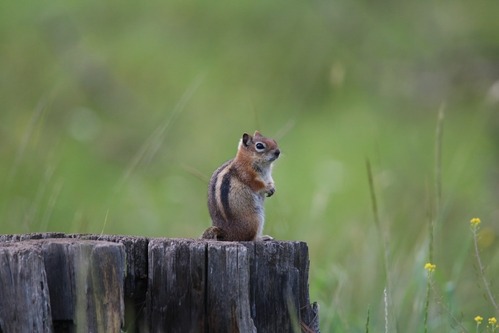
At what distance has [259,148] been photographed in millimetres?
5422

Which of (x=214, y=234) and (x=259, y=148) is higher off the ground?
(x=259, y=148)

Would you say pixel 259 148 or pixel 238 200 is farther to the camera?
pixel 259 148

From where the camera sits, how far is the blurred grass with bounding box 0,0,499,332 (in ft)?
35.9

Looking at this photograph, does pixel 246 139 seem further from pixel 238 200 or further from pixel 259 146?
pixel 238 200

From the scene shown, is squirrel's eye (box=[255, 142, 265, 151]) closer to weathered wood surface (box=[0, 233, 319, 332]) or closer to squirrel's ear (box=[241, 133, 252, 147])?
squirrel's ear (box=[241, 133, 252, 147])

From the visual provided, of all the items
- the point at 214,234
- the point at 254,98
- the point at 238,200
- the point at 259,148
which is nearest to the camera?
the point at 214,234

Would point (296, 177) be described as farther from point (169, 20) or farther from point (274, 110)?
point (169, 20)

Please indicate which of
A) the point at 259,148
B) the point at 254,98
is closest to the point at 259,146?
the point at 259,148

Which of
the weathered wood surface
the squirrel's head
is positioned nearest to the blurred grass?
the squirrel's head

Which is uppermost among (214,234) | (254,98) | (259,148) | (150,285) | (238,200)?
(254,98)

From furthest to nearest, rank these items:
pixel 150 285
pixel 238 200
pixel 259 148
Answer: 1. pixel 259 148
2. pixel 238 200
3. pixel 150 285

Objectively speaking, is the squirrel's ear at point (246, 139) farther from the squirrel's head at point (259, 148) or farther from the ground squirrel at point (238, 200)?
the ground squirrel at point (238, 200)

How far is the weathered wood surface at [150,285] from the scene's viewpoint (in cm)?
341

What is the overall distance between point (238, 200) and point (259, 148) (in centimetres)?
63
